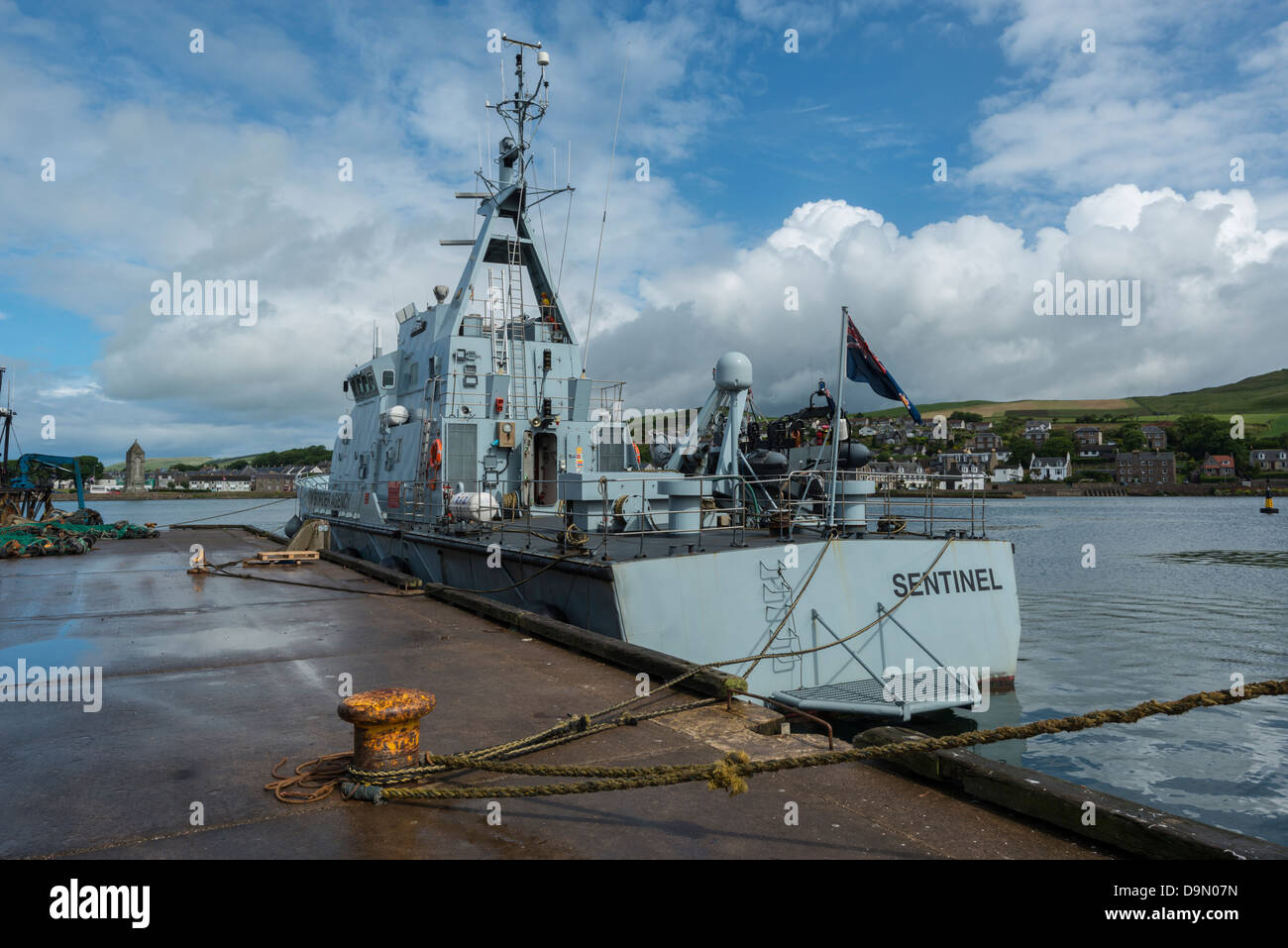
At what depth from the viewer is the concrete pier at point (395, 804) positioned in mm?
3668

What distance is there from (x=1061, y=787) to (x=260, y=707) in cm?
569

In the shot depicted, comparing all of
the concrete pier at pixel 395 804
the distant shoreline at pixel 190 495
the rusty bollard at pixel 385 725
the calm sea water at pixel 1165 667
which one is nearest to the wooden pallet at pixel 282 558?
the concrete pier at pixel 395 804

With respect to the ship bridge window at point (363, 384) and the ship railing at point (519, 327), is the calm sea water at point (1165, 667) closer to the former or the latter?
the ship railing at point (519, 327)

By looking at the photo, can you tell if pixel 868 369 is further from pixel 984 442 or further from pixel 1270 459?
pixel 1270 459

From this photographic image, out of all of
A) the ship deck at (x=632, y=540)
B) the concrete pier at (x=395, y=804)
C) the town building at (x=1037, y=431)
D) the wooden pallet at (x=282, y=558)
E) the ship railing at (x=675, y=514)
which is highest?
the town building at (x=1037, y=431)

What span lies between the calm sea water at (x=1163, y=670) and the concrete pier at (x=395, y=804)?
7177 mm

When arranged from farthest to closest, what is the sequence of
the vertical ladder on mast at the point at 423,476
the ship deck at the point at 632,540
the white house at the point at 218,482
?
the white house at the point at 218,482 < the vertical ladder on mast at the point at 423,476 < the ship deck at the point at 632,540

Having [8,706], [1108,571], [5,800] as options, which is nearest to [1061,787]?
[5,800]

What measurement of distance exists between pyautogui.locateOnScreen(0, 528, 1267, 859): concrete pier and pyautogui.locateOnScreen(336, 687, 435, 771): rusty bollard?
274mm

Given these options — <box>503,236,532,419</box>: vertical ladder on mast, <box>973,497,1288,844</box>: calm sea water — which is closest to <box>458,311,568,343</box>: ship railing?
<box>503,236,532,419</box>: vertical ladder on mast

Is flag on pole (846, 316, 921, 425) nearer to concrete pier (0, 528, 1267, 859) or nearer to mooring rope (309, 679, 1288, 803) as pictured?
concrete pier (0, 528, 1267, 859)

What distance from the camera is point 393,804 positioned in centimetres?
416
